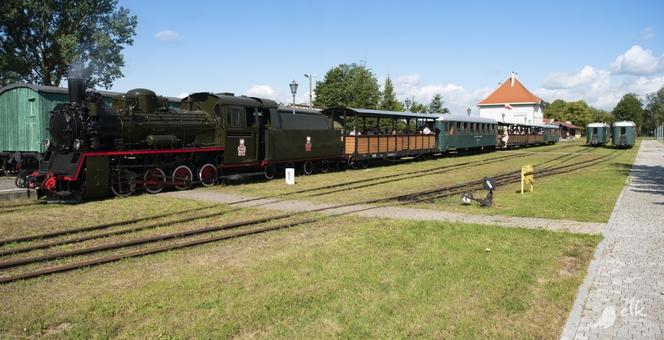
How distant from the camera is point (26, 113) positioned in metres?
18.5

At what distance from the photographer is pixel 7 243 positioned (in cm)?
839

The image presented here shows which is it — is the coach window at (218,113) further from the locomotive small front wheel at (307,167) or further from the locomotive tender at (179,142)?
the locomotive small front wheel at (307,167)

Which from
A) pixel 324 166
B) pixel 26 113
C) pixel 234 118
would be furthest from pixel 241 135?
pixel 26 113

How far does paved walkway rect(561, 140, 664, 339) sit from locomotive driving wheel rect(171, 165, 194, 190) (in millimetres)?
11412

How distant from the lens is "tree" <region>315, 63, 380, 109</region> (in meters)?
70.2

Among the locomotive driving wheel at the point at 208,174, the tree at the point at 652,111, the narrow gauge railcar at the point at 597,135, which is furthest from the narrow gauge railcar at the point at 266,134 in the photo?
the tree at the point at 652,111

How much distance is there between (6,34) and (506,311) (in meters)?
38.2

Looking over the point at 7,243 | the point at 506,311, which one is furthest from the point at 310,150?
the point at 506,311

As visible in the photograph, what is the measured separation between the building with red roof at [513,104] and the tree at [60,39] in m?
77.2

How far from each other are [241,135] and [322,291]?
12028 millimetres

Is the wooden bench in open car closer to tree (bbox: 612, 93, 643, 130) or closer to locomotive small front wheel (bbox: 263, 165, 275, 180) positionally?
locomotive small front wheel (bbox: 263, 165, 275, 180)

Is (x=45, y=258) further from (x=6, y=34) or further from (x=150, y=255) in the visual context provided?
(x=6, y=34)

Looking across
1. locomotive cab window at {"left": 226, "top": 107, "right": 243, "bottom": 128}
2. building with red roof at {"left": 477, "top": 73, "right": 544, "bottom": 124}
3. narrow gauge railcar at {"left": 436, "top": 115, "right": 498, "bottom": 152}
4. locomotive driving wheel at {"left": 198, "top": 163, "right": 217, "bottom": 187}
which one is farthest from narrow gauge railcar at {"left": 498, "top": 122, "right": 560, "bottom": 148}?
building with red roof at {"left": 477, "top": 73, "right": 544, "bottom": 124}

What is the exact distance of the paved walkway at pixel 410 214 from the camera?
9750 millimetres
